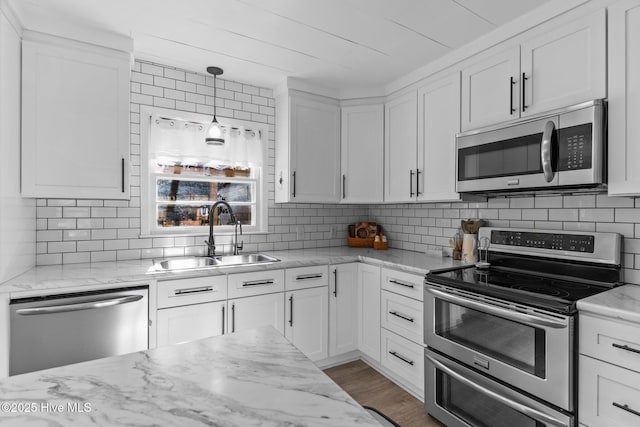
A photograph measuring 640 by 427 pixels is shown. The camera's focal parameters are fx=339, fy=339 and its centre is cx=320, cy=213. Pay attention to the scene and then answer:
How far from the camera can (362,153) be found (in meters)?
3.25

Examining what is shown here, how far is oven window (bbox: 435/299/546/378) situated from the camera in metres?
1.62

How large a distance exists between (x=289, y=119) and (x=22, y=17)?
6.02 feet

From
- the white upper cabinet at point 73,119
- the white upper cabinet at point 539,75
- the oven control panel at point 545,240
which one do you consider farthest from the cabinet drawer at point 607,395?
the white upper cabinet at point 73,119

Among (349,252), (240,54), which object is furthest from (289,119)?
(349,252)

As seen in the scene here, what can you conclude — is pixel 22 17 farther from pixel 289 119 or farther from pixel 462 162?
pixel 462 162

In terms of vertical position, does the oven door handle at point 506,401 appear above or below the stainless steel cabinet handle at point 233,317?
below

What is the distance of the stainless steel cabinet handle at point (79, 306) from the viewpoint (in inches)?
70.8

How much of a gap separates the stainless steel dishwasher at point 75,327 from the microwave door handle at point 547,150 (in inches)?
96.8

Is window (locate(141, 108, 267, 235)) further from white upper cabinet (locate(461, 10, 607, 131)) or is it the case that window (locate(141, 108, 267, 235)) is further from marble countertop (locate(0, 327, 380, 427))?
marble countertop (locate(0, 327, 380, 427))

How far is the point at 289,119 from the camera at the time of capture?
Answer: 9.96ft

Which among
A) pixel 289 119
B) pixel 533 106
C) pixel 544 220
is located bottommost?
pixel 544 220

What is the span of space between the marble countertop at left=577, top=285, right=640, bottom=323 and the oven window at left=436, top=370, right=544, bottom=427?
63cm

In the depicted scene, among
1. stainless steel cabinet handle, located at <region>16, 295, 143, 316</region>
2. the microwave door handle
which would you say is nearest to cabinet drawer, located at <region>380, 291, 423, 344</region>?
the microwave door handle

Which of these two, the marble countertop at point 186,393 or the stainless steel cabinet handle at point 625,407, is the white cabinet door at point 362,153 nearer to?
the stainless steel cabinet handle at point 625,407
